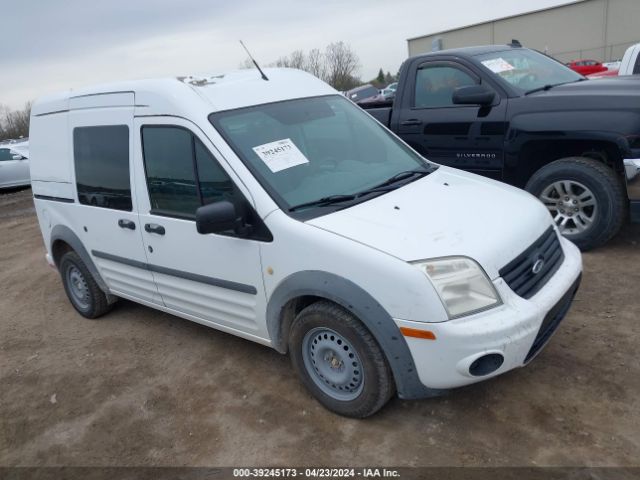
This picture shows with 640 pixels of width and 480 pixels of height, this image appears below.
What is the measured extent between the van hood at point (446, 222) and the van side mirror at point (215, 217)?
45 centimetres

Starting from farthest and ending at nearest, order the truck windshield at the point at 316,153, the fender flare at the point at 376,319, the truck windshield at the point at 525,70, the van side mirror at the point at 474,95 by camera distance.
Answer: the truck windshield at the point at 525,70 < the van side mirror at the point at 474,95 < the truck windshield at the point at 316,153 < the fender flare at the point at 376,319

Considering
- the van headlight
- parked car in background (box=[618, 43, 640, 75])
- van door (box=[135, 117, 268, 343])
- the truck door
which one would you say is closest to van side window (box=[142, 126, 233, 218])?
van door (box=[135, 117, 268, 343])

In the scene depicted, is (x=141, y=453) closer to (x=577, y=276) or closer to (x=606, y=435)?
(x=606, y=435)

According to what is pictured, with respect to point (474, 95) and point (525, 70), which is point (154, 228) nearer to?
point (474, 95)

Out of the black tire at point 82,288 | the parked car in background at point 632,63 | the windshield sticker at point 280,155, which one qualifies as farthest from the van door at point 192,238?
the parked car in background at point 632,63

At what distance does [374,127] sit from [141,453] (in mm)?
2727

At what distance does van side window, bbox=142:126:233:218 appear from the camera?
3.32 meters

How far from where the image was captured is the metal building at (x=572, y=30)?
147 feet

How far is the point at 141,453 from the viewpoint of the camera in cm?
309

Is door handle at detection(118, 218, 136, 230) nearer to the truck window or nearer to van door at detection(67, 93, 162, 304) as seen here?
van door at detection(67, 93, 162, 304)

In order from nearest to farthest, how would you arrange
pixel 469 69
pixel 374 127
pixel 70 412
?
pixel 70 412
pixel 374 127
pixel 469 69

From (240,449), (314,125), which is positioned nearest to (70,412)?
(240,449)

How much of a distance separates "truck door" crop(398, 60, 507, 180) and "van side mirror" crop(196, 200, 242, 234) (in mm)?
3279

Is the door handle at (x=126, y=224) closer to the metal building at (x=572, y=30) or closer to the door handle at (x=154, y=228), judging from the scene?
the door handle at (x=154, y=228)
